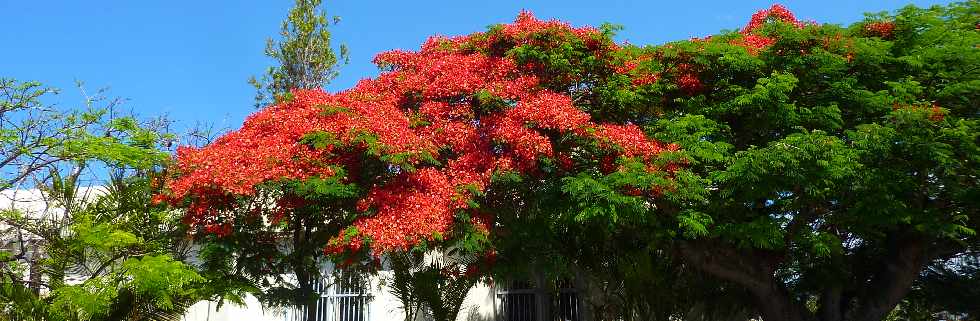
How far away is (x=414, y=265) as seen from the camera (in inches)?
403

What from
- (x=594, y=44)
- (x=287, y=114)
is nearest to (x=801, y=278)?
(x=594, y=44)

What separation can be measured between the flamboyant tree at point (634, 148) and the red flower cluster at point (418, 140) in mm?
26

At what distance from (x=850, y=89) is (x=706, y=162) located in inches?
79.7

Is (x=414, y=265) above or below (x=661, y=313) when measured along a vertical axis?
above

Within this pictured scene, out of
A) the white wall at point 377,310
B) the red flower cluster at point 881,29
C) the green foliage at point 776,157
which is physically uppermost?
the red flower cluster at point 881,29

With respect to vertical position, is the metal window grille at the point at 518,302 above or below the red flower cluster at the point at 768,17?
below

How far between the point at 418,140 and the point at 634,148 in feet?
8.44

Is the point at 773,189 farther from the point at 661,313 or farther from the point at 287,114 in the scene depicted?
the point at 287,114

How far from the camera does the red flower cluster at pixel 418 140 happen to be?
26.4 ft

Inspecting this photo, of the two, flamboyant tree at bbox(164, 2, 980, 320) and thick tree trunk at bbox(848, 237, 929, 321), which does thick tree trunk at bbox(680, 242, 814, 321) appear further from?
thick tree trunk at bbox(848, 237, 929, 321)

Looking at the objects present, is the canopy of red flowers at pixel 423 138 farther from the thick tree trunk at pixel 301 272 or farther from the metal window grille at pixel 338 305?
the metal window grille at pixel 338 305

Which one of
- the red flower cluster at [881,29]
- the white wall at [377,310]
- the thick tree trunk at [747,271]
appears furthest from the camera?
the white wall at [377,310]

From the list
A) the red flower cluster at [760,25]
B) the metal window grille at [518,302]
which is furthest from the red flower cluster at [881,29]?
the metal window grille at [518,302]

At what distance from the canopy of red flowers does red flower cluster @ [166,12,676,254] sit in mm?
14
